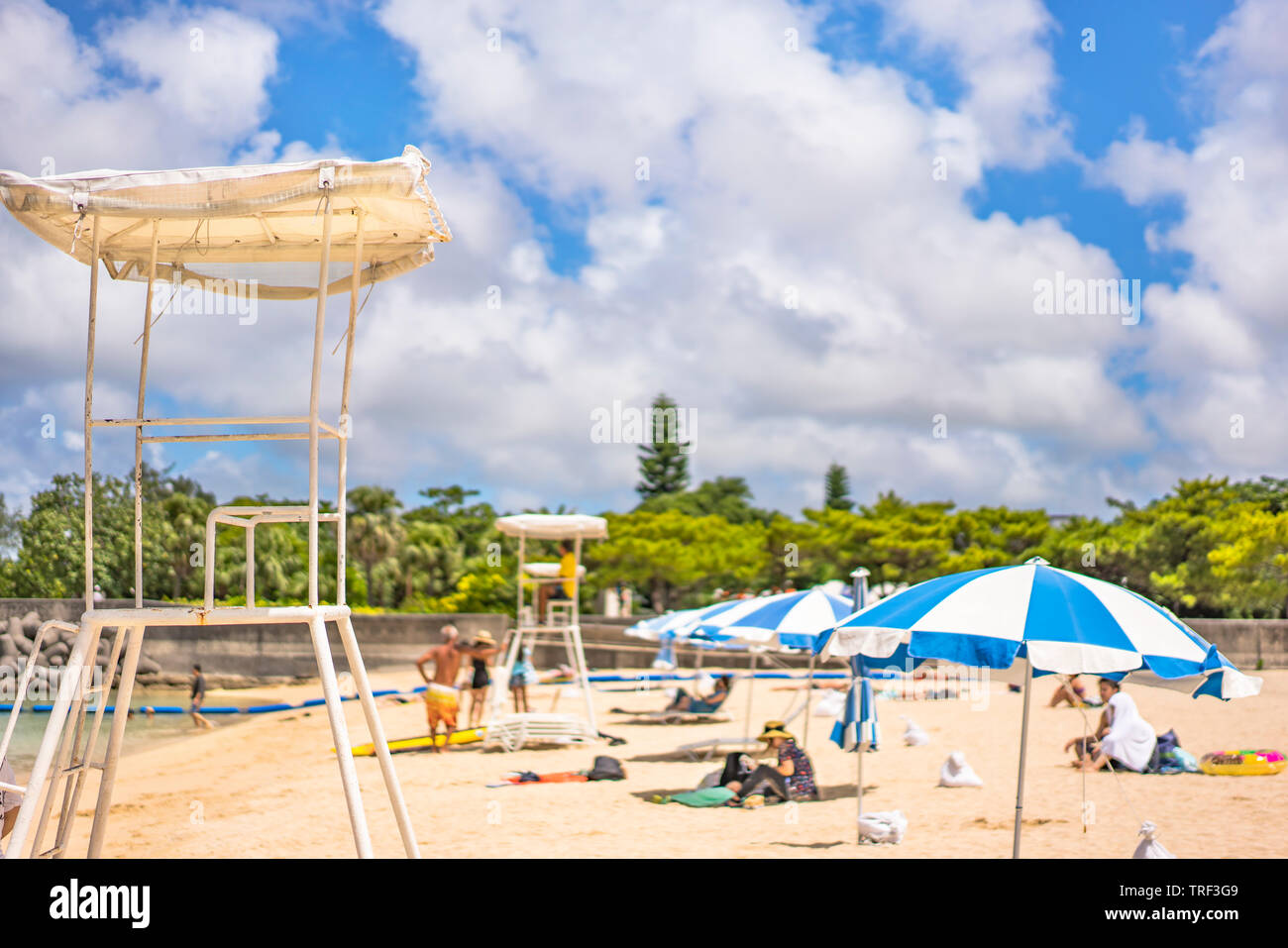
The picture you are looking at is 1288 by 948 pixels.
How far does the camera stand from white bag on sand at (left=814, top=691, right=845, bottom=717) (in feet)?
64.8

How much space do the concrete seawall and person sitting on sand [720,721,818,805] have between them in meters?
17.7

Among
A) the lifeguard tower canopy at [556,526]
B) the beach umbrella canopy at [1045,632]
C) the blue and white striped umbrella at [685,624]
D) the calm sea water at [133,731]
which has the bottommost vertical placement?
the calm sea water at [133,731]

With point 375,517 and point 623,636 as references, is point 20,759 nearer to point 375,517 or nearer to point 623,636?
point 623,636

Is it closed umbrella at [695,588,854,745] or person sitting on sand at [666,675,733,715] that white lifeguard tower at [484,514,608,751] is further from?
person sitting on sand at [666,675,733,715]

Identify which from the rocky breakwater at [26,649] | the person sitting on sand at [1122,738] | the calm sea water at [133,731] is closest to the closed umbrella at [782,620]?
the person sitting on sand at [1122,738]

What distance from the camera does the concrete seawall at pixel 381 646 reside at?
27312 mm

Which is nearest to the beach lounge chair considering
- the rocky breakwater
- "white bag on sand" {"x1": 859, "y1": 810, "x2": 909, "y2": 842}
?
"white bag on sand" {"x1": 859, "y1": 810, "x2": 909, "y2": 842}

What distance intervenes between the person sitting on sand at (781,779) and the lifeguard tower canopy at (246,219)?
7.67 metres

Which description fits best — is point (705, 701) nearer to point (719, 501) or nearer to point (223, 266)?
point (223, 266)

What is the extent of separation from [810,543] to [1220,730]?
101 ft

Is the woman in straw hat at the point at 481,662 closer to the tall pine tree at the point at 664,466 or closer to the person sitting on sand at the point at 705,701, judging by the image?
the person sitting on sand at the point at 705,701

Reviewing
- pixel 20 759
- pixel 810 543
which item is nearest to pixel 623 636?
pixel 810 543

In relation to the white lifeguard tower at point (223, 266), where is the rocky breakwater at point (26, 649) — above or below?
below
